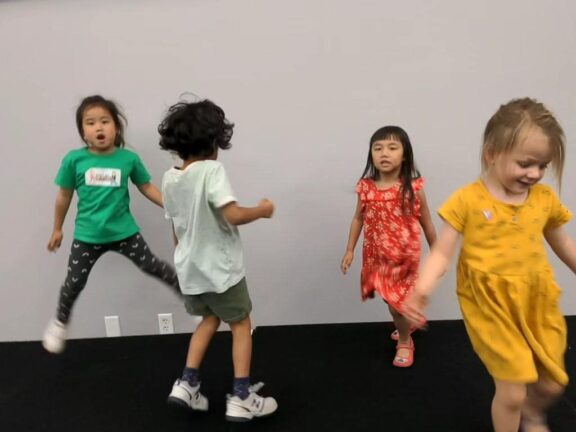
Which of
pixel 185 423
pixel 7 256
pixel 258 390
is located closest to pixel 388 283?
pixel 258 390

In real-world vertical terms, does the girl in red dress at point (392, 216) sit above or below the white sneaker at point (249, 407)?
above

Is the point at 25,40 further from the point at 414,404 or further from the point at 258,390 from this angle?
the point at 414,404

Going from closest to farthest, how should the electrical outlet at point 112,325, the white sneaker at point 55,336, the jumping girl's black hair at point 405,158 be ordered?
the jumping girl's black hair at point 405,158, the white sneaker at point 55,336, the electrical outlet at point 112,325

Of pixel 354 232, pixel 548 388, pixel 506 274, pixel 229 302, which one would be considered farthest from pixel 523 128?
pixel 229 302

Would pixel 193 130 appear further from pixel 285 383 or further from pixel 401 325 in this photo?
pixel 401 325

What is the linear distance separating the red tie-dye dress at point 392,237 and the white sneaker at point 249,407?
0.63 meters

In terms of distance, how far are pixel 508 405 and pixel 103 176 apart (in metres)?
1.71

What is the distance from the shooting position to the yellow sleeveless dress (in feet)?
4.44

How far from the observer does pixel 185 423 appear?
1765mm

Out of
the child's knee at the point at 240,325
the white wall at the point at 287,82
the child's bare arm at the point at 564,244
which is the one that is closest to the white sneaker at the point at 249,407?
the child's knee at the point at 240,325

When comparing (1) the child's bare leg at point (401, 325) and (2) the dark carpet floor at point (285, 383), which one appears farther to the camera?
(1) the child's bare leg at point (401, 325)

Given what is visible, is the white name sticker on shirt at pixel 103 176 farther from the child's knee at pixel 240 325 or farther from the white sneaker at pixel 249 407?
the white sneaker at pixel 249 407

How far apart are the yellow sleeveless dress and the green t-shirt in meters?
1.32

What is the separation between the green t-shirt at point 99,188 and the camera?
78.0 inches
